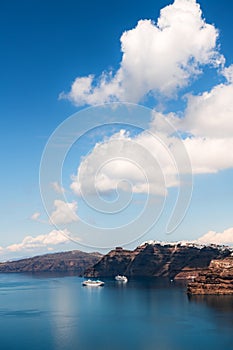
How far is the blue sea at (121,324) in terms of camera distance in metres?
102

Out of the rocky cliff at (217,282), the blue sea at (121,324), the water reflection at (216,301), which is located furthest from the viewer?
the rocky cliff at (217,282)

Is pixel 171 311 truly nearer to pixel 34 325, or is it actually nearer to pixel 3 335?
pixel 34 325

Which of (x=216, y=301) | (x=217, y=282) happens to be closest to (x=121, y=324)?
(x=216, y=301)

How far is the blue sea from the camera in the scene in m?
102

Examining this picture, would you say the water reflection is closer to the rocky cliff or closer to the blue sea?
the blue sea

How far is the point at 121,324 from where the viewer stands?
420ft

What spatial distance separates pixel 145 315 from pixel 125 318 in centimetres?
902

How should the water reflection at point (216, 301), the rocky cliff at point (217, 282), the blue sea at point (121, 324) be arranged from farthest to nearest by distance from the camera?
the rocky cliff at point (217, 282), the water reflection at point (216, 301), the blue sea at point (121, 324)

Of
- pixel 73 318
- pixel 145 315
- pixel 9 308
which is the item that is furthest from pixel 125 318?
→ pixel 9 308

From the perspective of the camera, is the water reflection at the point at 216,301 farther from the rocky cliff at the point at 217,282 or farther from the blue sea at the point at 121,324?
the rocky cliff at the point at 217,282

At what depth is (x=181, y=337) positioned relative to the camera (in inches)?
4254

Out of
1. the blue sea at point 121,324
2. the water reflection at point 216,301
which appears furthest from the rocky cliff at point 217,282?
the blue sea at point 121,324

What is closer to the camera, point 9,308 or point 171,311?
point 171,311

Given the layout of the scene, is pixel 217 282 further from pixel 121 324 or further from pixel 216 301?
pixel 121 324
